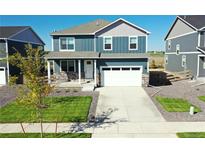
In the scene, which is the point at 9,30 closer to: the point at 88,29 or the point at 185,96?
the point at 88,29

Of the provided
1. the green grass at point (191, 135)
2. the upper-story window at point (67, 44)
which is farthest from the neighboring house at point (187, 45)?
the green grass at point (191, 135)

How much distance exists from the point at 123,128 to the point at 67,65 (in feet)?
44.3

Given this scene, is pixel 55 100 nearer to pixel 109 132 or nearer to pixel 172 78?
pixel 109 132

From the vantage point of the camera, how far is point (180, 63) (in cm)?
2784

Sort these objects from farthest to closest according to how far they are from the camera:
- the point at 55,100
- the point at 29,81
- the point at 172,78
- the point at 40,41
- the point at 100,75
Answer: the point at 40,41
the point at 172,78
the point at 100,75
the point at 55,100
the point at 29,81

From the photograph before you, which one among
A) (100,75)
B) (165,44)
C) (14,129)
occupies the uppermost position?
(165,44)

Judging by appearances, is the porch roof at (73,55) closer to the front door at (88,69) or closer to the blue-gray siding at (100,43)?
the blue-gray siding at (100,43)

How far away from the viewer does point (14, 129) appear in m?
9.83

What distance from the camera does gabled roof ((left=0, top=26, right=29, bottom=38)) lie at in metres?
23.0

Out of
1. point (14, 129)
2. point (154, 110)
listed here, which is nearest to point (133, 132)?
point (154, 110)

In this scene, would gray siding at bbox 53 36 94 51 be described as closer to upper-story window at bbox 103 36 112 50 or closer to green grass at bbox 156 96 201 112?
upper-story window at bbox 103 36 112 50

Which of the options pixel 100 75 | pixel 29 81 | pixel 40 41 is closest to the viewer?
pixel 29 81

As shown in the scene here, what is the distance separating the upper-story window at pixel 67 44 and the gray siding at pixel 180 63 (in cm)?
1366

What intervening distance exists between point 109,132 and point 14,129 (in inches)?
177
